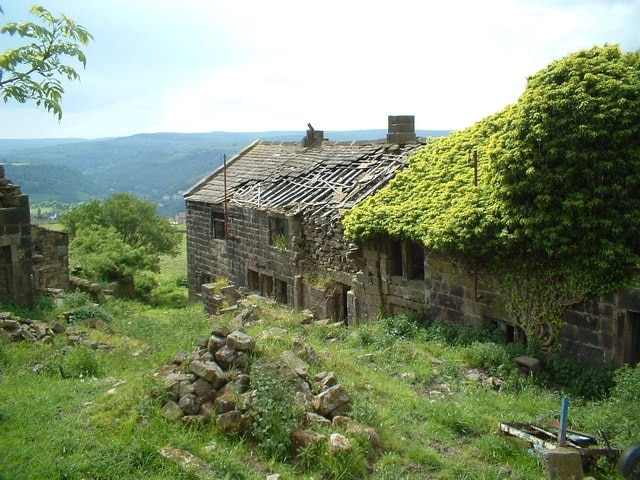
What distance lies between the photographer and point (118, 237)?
1262 inches

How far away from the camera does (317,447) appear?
7.79m

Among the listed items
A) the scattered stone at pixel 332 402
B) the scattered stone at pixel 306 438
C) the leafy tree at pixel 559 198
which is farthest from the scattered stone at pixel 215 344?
the leafy tree at pixel 559 198

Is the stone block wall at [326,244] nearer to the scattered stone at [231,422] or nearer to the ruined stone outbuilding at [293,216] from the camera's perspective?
the ruined stone outbuilding at [293,216]

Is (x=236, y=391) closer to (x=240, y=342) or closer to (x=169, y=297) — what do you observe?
(x=240, y=342)

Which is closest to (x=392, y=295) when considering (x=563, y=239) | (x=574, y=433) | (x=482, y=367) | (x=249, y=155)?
(x=482, y=367)

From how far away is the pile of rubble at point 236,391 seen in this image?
26.9ft

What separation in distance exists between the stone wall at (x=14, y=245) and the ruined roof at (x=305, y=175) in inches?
291

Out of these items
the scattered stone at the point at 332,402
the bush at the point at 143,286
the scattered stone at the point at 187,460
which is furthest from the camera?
the bush at the point at 143,286

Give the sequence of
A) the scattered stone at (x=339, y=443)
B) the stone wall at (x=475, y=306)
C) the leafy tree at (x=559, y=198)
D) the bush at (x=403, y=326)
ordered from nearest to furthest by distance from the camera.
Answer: the scattered stone at (x=339, y=443)
the stone wall at (x=475, y=306)
the leafy tree at (x=559, y=198)
the bush at (x=403, y=326)

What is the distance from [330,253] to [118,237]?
54.9ft

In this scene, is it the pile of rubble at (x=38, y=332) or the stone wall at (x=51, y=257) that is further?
the stone wall at (x=51, y=257)

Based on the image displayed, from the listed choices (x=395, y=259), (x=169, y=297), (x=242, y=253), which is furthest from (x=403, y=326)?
(x=169, y=297)

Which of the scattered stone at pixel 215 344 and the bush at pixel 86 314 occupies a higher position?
the scattered stone at pixel 215 344

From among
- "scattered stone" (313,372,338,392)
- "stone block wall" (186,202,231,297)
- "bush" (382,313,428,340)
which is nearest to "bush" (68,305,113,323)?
"stone block wall" (186,202,231,297)
